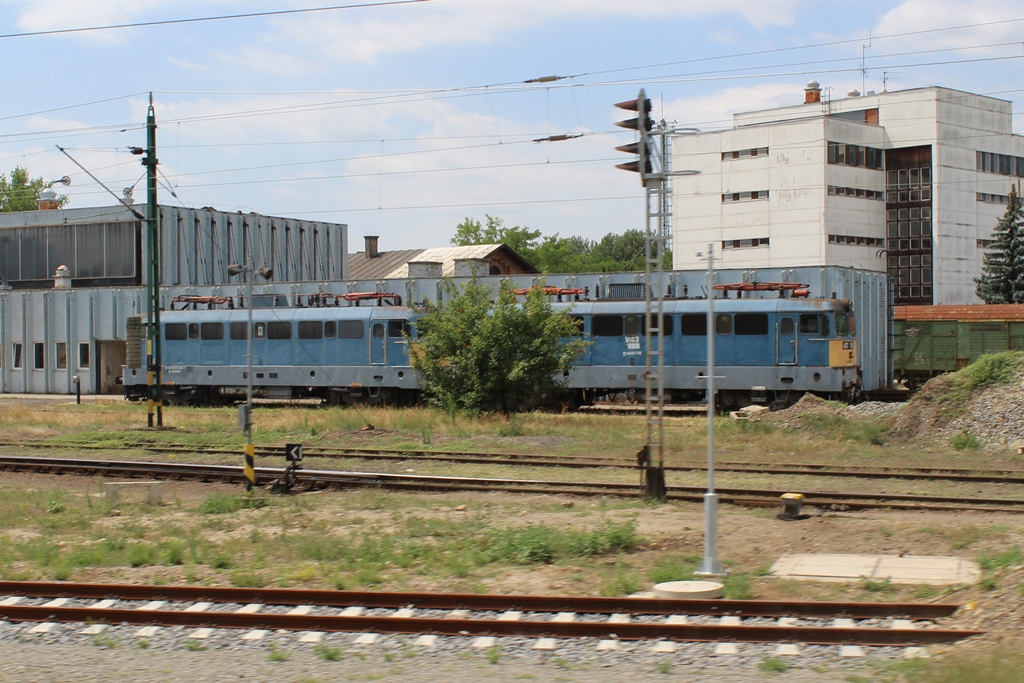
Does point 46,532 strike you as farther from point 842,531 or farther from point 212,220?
point 212,220

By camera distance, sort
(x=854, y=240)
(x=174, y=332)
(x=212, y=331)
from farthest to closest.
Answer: (x=854, y=240), (x=174, y=332), (x=212, y=331)

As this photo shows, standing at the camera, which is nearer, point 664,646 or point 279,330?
point 664,646

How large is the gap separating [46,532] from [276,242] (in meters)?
42.8

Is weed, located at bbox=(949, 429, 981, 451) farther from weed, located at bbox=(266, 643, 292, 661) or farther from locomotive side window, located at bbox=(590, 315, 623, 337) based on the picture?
weed, located at bbox=(266, 643, 292, 661)

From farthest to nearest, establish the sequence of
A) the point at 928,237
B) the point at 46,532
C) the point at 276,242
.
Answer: the point at 928,237, the point at 276,242, the point at 46,532

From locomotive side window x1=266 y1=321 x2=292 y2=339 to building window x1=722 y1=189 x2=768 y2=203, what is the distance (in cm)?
4132

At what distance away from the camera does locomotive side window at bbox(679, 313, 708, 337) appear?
99.2ft

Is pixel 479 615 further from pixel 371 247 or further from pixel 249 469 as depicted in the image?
pixel 371 247

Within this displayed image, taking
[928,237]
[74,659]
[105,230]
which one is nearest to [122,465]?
[74,659]

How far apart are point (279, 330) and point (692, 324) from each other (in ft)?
48.4

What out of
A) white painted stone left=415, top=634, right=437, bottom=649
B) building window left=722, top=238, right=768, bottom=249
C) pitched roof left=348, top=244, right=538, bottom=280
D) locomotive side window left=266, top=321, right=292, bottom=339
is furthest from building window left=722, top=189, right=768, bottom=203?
white painted stone left=415, top=634, right=437, bottom=649

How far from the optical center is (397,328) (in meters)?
34.2

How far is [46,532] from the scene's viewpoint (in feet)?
45.4

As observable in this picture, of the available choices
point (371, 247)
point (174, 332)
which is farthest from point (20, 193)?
point (174, 332)
